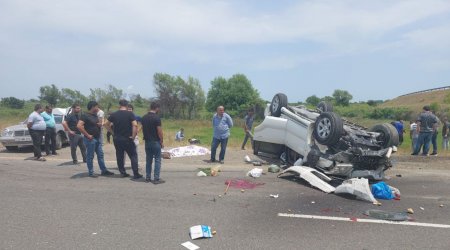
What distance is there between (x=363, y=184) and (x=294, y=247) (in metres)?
2.95

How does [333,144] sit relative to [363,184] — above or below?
above

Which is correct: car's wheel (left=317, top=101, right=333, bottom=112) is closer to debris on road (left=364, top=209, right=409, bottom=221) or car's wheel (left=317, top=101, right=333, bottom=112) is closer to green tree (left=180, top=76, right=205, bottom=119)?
debris on road (left=364, top=209, right=409, bottom=221)

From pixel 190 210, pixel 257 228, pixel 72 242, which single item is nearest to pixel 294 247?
pixel 257 228

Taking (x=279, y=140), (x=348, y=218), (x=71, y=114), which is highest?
(x=71, y=114)

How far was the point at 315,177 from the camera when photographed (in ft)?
25.3

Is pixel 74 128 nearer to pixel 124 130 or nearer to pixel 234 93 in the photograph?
pixel 124 130

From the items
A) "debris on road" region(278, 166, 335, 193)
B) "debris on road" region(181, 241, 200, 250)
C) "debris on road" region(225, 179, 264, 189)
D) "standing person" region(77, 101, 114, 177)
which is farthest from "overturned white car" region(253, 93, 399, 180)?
"debris on road" region(181, 241, 200, 250)

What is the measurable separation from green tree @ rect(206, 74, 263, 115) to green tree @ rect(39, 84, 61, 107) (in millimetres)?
32477

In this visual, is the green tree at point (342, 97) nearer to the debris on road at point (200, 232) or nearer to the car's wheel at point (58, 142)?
the car's wheel at point (58, 142)

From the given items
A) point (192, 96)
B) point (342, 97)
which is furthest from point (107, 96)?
point (342, 97)

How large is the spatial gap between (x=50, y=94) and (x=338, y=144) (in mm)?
81812

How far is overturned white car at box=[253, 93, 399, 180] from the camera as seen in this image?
8094 mm

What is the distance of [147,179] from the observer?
795cm

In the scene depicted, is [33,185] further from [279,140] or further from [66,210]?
[279,140]
